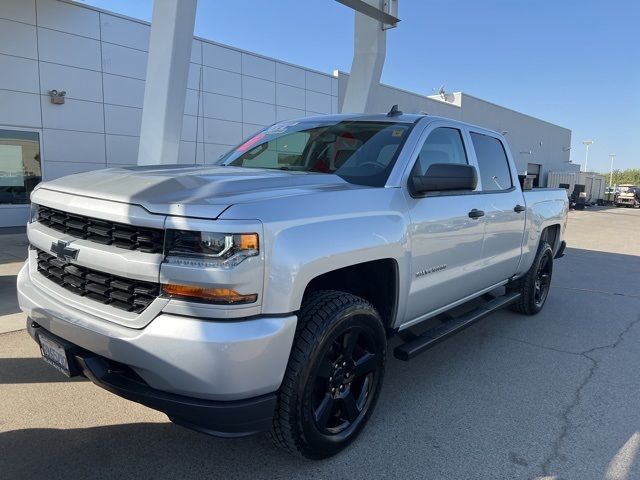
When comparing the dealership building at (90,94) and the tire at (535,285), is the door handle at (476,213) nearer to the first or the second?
the tire at (535,285)

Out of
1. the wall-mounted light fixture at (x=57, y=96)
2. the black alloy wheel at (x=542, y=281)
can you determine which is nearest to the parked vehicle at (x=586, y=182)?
the black alloy wheel at (x=542, y=281)

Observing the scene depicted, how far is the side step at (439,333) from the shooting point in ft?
10.9

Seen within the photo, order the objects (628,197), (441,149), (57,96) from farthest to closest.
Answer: (628,197) → (57,96) → (441,149)

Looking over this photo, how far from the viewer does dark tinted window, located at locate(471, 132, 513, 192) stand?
14.3 ft

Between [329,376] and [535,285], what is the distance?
393 centimetres

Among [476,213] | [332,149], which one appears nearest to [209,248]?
[332,149]

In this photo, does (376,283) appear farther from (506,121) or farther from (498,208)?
(506,121)

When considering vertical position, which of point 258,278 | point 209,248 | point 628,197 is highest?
point 209,248

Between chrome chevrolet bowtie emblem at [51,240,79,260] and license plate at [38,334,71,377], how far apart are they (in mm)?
447

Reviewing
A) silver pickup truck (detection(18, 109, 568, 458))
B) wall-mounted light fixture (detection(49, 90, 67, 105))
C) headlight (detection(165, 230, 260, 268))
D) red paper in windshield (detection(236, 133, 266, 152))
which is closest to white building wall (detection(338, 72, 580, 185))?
wall-mounted light fixture (detection(49, 90, 67, 105))

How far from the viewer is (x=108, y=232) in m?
2.38

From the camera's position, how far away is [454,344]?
4.77m

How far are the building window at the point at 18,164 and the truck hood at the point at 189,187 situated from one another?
11490 millimetres

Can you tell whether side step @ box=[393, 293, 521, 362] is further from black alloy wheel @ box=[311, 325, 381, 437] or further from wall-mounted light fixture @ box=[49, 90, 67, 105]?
wall-mounted light fixture @ box=[49, 90, 67, 105]
